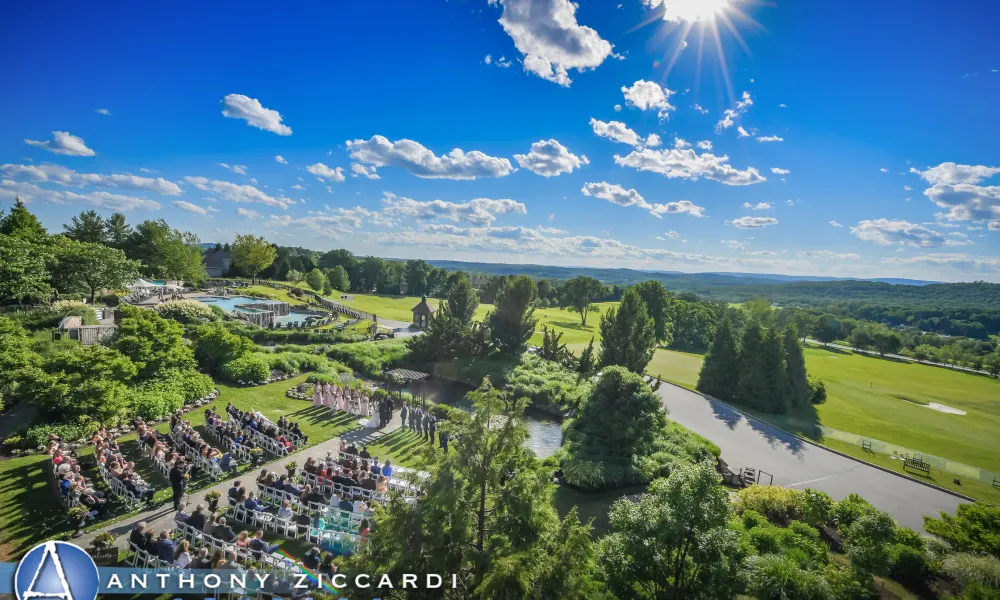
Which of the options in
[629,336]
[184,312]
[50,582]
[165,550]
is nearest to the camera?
[50,582]

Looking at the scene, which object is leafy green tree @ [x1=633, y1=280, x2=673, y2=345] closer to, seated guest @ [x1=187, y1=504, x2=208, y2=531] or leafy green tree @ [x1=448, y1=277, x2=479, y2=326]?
leafy green tree @ [x1=448, y1=277, x2=479, y2=326]

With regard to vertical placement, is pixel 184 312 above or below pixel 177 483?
above

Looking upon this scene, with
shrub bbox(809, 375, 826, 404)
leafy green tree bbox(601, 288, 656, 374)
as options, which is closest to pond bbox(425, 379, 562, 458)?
leafy green tree bbox(601, 288, 656, 374)

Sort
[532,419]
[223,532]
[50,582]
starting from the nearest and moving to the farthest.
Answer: [50,582] < [223,532] < [532,419]

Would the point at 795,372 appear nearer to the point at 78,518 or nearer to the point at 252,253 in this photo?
the point at 78,518

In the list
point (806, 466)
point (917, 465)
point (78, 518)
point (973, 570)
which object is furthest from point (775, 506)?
point (78, 518)

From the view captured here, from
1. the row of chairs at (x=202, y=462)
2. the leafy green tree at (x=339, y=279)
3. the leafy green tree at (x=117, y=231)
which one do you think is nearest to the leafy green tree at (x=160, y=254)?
the leafy green tree at (x=117, y=231)
